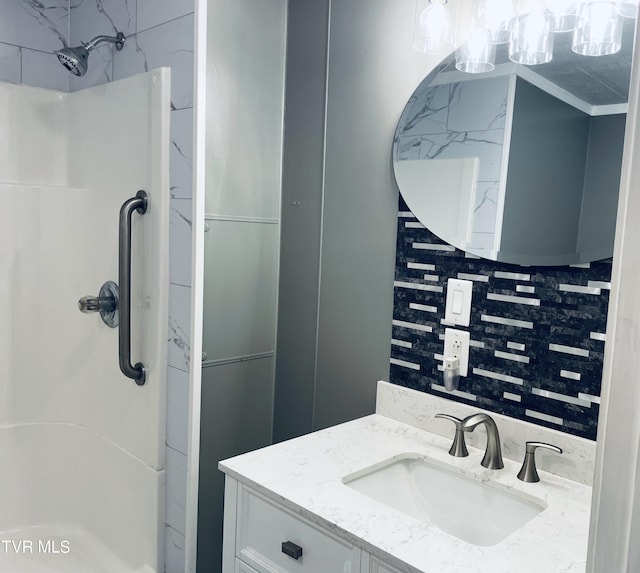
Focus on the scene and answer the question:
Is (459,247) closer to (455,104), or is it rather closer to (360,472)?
(455,104)

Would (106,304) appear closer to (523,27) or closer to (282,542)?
(282,542)

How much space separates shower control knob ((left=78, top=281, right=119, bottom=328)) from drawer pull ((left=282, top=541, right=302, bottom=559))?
932 millimetres

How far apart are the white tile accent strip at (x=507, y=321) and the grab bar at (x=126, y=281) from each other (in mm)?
946

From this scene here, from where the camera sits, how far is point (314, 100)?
1.80 meters

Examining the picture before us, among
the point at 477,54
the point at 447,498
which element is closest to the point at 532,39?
the point at 477,54

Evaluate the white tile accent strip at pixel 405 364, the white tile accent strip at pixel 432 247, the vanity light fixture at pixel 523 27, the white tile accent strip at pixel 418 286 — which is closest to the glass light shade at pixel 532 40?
the vanity light fixture at pixel 523 27

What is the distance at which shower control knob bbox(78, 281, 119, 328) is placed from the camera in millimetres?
1808

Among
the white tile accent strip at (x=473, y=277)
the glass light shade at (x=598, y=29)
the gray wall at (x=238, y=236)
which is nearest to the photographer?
the glass light shade at (x=598, y=29)

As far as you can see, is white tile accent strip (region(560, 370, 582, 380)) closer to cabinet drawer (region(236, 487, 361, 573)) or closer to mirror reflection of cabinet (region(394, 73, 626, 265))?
mirror reflection of cabinet (region(394, 73, 626, 265))

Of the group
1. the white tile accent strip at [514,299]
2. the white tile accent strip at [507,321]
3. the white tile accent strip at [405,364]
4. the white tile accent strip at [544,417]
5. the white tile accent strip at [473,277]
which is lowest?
the white tile accent strip at [544,417]

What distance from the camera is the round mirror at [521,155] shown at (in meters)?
1.29

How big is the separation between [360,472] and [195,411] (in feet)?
1.71

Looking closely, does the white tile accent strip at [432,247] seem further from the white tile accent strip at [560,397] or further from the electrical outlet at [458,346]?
the white tile accent strip at [560,397]

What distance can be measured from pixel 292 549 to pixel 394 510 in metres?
0.22
